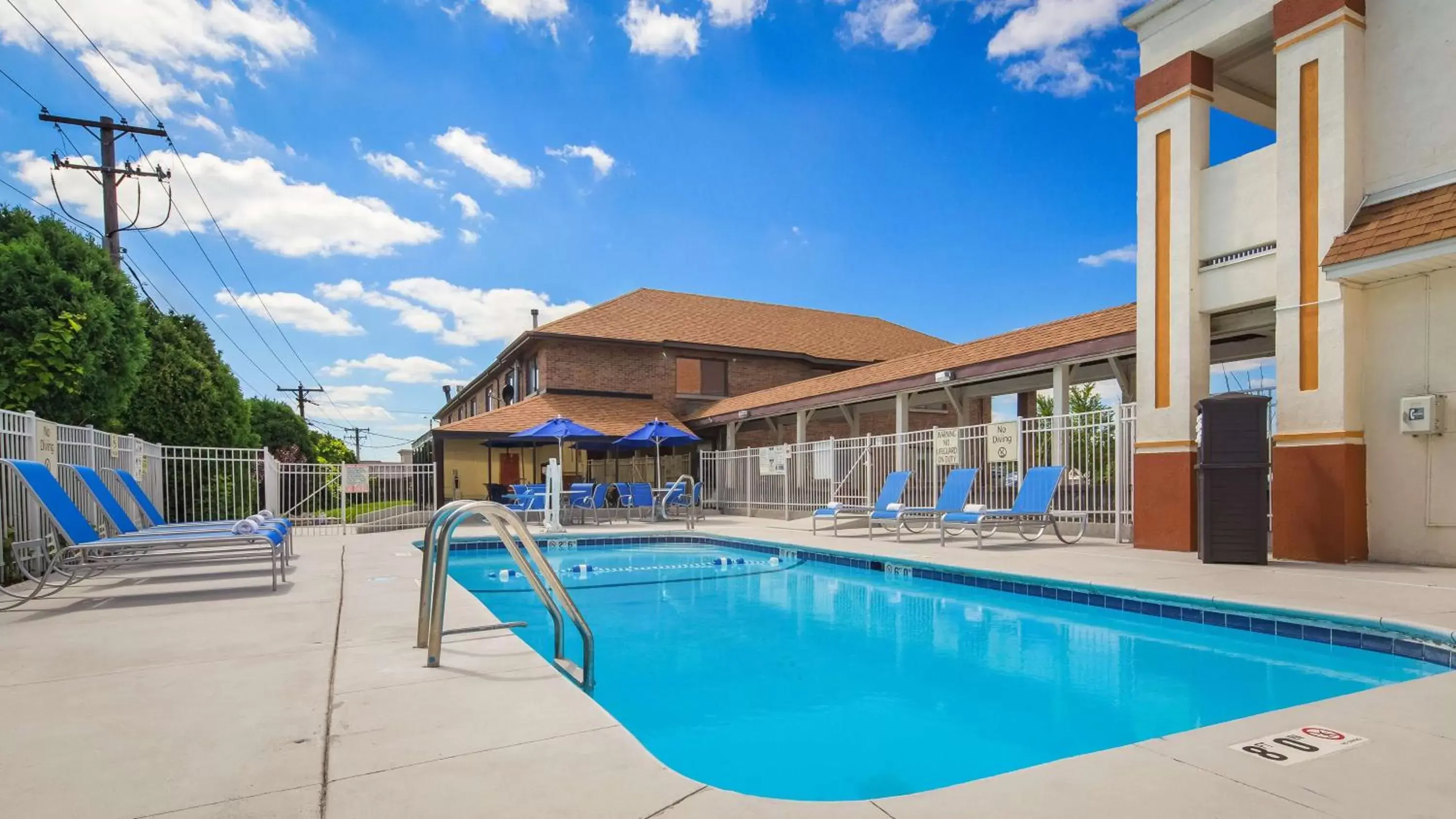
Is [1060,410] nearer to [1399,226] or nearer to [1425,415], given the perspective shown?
[1425,415]

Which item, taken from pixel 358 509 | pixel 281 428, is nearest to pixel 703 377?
pixel 358 509

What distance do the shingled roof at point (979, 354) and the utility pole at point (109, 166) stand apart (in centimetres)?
1488

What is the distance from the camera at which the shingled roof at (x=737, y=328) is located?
24.7 meters

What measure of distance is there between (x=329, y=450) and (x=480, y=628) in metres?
61.5

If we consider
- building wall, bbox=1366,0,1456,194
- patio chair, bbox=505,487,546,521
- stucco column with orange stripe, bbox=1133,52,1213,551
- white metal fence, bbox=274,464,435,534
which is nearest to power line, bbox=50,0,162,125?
white metal fence, bbox=274,464,435,534

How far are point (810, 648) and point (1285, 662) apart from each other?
9.83ft

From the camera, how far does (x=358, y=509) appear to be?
2962 cm

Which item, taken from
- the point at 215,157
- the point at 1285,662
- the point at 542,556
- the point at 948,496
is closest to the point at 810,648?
the point at 542,556

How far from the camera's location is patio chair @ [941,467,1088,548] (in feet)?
32.0

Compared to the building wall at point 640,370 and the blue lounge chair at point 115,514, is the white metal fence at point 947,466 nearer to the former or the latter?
the building wall at point 640,370

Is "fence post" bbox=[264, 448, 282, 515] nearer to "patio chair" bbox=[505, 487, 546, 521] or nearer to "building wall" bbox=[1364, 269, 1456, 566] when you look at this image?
"patio chair" bbox=[505, 487, 546, 521]

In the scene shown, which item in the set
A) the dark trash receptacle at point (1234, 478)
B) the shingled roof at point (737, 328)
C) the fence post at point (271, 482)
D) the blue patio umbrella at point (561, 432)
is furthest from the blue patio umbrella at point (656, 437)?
the dark trash receptacle at point (1234, 478)

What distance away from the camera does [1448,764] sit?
230 cm

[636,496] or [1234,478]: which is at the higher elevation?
[1234,478]
